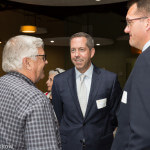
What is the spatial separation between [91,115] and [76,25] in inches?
320

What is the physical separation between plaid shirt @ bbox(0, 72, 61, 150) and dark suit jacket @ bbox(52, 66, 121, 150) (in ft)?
3.42

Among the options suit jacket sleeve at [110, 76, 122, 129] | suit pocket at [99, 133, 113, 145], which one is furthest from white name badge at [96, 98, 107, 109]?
suit pocket at [99, 133, 113, 145]

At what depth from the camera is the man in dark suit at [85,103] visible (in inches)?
93.4

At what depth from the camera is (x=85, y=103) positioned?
244 cm

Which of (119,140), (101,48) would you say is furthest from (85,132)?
(101,48)

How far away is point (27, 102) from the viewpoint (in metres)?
1.29

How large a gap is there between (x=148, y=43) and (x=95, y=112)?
1.11m

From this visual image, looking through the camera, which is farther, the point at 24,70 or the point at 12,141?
the point at 24,70

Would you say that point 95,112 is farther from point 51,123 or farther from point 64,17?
point 64,17

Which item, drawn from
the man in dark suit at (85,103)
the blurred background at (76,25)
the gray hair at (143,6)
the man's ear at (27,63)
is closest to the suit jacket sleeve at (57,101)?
the man in dark suit at (85,103)

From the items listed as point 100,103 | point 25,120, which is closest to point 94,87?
point 100,103

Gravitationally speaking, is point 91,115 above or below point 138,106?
below

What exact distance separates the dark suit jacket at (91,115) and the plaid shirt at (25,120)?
3.42ft

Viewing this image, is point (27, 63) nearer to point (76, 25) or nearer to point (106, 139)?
point (106, 139)
